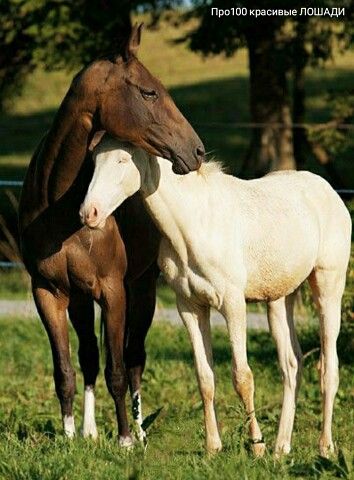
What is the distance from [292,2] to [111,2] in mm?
2797

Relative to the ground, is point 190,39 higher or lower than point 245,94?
higher

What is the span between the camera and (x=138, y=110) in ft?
20.0

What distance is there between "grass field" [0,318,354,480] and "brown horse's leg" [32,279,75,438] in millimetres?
198

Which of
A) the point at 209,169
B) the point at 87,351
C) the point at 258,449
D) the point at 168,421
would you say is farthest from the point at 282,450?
the point at 168,421

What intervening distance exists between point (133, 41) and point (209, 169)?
742 millimetres

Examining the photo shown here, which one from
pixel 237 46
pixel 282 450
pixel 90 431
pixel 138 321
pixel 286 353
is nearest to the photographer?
pixel 282 450

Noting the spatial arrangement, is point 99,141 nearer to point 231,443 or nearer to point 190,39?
point 231,443

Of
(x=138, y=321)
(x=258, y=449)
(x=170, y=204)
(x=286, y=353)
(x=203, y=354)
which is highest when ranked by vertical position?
(x=170, y=204)

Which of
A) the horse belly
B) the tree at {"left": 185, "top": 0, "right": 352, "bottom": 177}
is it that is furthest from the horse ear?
the tree at {"left": 185, "top": 0, "right": 352, "bottom": 177}

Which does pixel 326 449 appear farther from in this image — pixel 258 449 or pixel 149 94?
pixel 149 94

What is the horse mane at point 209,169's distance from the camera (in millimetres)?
6438

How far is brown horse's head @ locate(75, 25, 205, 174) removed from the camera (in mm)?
6023

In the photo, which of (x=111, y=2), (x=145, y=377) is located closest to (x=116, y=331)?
(x=145, y=377)

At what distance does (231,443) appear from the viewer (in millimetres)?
6461
